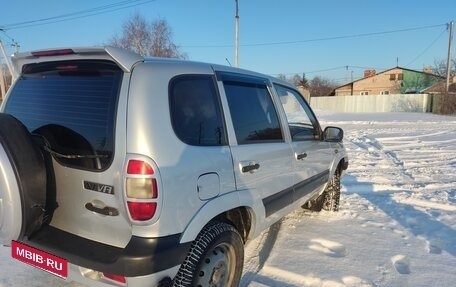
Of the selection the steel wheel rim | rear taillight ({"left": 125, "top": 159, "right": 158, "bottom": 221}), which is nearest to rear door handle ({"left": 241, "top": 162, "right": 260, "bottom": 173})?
the steel wheel rim

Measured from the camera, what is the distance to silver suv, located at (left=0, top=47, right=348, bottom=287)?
86.7 inches

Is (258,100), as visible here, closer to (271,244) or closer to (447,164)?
(271,244)

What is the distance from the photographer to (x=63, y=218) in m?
2.53

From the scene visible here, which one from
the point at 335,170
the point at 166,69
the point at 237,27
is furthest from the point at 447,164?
the point at 237,27

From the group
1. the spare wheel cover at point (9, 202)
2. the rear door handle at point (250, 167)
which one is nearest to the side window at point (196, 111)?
the rear door handle at point (250, 167)

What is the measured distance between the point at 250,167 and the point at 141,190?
1.02m

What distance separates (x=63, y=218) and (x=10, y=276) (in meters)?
1.21

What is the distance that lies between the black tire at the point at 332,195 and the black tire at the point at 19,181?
382 centimetres

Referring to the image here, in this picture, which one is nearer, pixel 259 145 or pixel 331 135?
pixel 259 145

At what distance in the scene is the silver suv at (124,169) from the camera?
2203mm

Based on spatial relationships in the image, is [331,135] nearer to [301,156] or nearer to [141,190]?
[301,156]

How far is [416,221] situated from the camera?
4973 mm

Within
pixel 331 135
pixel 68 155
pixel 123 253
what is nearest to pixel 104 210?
pixel 123 253

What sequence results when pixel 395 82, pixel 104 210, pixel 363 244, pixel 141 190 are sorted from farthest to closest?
pixel 395 82 → pixel 363 244 → pixel 104 210 → pixel 141 190
